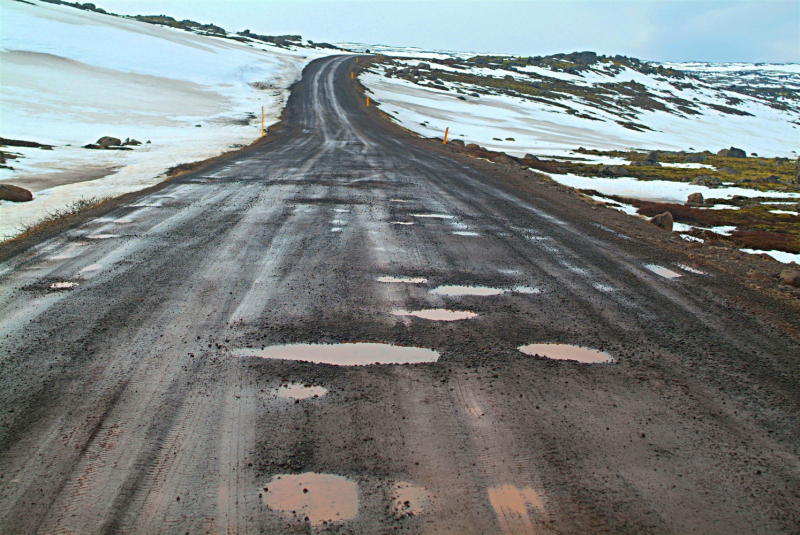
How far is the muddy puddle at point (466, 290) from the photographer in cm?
526

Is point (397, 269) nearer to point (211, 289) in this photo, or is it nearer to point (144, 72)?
point (211, 289)

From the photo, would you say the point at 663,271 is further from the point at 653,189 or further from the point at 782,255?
the point at 653,189

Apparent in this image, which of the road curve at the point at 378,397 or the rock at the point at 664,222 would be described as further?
the rock at the point at 664,222

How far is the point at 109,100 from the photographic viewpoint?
2898 cm

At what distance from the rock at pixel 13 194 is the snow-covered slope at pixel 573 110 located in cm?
2375

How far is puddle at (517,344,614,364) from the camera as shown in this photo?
4.02 metres

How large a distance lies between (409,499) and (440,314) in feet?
7.72

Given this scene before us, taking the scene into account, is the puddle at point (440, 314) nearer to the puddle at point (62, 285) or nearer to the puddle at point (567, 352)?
the puddle at point (567, 352)

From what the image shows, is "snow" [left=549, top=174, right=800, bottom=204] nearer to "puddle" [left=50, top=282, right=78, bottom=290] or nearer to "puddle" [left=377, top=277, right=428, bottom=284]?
"puddle" [left=377, top=277, right=428, bottom=284]

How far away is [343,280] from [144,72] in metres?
46.1

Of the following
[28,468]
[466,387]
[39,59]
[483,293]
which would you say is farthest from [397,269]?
[39,59]

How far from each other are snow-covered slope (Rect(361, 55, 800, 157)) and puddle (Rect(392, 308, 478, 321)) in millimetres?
24516

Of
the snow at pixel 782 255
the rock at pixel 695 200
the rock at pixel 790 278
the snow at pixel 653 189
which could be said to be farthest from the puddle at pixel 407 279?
the rock at pixel 695 200

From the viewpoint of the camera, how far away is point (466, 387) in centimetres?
353
